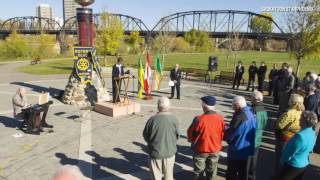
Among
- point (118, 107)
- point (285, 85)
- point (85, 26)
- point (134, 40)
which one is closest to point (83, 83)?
point (85, 26)

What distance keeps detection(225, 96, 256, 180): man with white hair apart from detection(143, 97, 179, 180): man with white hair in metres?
1.00

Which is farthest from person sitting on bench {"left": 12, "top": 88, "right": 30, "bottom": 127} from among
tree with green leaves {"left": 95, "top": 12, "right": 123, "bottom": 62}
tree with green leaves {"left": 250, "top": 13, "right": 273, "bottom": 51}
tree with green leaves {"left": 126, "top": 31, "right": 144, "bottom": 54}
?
tree with green leaves {"left": 250, "top": 13, "right": 273, "bottom": 51}

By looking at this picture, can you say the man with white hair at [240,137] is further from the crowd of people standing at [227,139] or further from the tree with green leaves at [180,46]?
the tree with green leaves at [180,46]

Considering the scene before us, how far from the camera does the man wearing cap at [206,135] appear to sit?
16.3 ft

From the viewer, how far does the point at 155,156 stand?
504 centimetres

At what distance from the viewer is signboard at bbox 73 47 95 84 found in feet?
43.9

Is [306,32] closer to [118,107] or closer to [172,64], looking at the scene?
[118,107]

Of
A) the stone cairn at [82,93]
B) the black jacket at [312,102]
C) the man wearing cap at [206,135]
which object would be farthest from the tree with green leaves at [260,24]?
the man wearing cap at [206,135]

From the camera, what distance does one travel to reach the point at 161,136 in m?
4.93

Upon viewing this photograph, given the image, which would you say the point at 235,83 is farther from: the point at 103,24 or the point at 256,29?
the point at 256,29

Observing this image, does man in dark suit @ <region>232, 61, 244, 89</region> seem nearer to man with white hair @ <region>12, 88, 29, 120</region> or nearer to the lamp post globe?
the lamp post globe

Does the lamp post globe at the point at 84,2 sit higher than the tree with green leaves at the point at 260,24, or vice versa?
the tree with green leaves at the point at 260,24

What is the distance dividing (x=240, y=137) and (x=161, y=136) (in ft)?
4.57

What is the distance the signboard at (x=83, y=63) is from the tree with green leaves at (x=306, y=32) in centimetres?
1199
